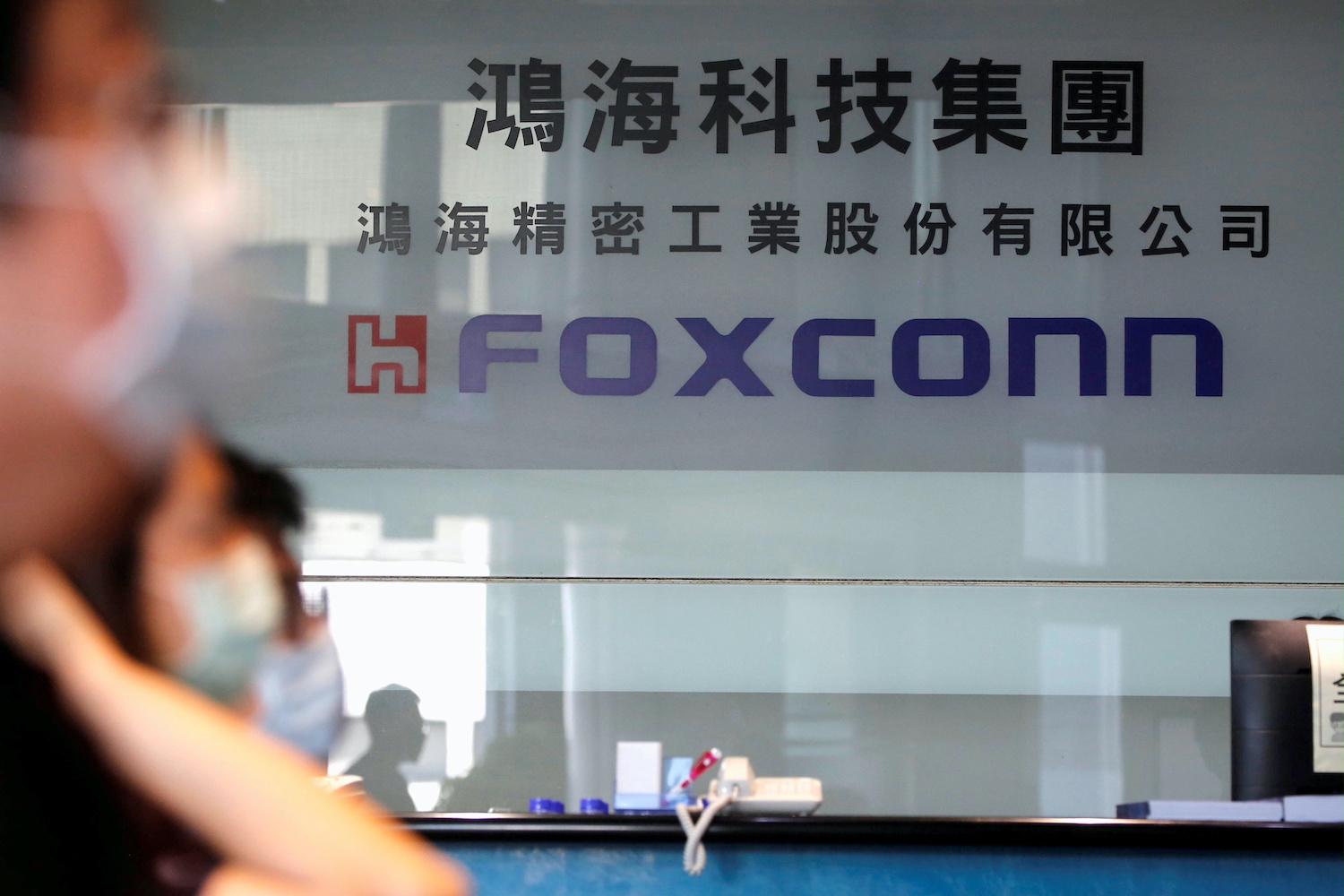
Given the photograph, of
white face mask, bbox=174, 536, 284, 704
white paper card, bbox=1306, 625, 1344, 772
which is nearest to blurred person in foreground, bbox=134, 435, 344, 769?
white face mask, bbox=174, 536, 284, 704

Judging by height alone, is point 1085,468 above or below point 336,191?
below

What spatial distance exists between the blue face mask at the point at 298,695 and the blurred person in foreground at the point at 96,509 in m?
0.02

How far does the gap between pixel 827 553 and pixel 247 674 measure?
336 centimetres

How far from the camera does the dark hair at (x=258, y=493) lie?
246mm

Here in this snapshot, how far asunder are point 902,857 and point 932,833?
0.22 feet

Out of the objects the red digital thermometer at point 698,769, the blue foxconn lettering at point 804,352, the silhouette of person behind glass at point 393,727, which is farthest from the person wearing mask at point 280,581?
the silhouette of person behind glass at point 393,727

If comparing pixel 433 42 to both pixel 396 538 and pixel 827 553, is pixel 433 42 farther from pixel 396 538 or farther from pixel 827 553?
pixel 827 553

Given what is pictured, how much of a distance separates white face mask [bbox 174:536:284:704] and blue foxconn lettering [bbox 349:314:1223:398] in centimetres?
330

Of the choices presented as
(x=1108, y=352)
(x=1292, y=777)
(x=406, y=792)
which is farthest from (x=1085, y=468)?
(x=406, y=792)

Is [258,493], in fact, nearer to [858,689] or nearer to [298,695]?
[298,695]

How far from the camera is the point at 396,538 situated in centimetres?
356

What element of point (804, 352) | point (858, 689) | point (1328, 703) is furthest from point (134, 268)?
point (858, 689)

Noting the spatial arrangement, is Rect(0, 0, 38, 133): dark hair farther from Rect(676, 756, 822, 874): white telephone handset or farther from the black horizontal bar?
the black horizontal bar

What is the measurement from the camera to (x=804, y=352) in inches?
139
